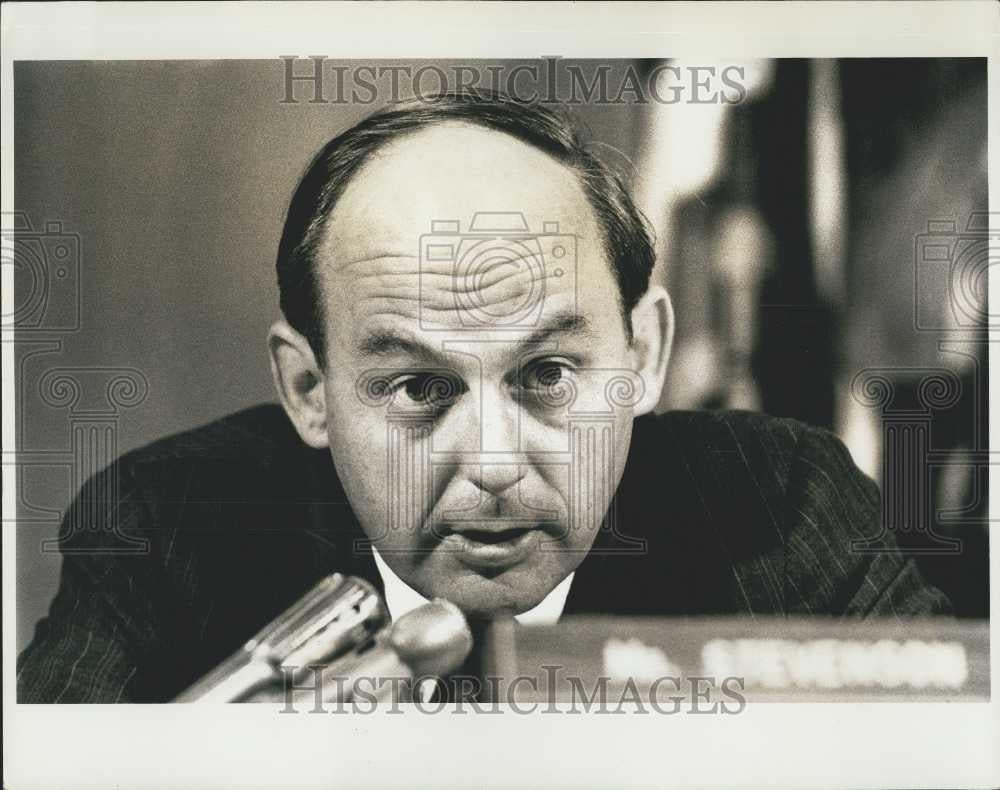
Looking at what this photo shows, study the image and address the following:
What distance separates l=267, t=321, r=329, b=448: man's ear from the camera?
327cm

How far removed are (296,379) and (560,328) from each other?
2.53ft

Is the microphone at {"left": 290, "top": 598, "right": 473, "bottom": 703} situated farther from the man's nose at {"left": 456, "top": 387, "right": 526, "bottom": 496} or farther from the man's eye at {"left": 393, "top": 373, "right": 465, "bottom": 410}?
the man's eye at {"left": 393, "top": 373, "right": 465, "bottom": 410}

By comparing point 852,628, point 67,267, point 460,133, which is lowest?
point 852,628

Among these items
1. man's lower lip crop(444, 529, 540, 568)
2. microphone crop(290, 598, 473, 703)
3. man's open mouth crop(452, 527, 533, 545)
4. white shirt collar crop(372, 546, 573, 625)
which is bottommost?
microphone crop(290, 598, 473, 703)

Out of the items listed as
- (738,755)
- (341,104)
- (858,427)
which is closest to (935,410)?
(858,427)

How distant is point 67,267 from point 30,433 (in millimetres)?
494

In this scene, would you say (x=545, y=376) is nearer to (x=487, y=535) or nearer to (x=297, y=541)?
(x=487, y=535)

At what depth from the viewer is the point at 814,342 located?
10.8ft

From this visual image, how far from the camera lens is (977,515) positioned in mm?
3330

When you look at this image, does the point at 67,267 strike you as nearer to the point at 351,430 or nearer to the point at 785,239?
the point at 351,430

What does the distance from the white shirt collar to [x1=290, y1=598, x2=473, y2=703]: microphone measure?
3 centimetres

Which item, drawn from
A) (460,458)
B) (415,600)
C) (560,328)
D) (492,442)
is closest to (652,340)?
(560,328)

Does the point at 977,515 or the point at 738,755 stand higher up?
the point at 977,515

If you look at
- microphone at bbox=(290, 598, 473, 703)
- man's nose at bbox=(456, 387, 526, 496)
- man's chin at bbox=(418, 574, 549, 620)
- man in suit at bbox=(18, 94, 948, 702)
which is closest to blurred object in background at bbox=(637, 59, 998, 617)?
man in suit at bbox=(18, 94, 948, 702)
